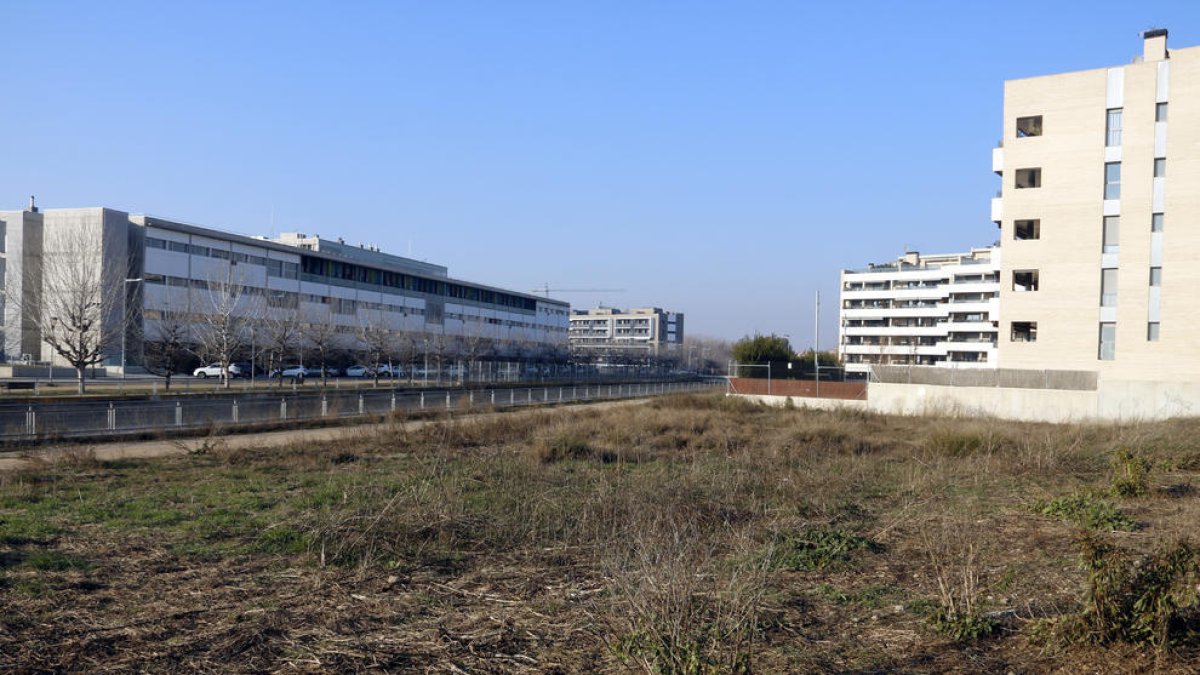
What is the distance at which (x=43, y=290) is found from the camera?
146ft

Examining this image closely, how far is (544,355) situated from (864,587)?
85376 millimetres

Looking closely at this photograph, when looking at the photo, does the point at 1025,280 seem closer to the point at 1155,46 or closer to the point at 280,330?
the point at 1155,46

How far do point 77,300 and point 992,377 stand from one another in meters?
42.8

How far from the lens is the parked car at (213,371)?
5967 cm

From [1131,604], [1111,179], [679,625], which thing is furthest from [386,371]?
[1131,604]

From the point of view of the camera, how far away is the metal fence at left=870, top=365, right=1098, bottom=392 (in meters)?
38.5

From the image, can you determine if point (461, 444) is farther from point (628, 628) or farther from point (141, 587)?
point (628, 628)

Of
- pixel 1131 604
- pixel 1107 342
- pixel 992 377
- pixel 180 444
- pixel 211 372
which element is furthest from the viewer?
pixel 211 372

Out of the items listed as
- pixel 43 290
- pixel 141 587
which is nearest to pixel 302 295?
pixel 43 290

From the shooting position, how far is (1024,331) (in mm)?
44500

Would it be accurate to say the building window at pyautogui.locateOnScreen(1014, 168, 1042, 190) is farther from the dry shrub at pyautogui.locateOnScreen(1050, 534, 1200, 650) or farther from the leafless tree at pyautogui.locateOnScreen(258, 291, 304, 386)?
the dry shrub at pyautogui.locateOnScreen(1050, 534, 1200, 650)

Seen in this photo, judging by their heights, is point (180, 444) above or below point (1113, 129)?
below

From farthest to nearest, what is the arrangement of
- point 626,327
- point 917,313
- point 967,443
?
1. point 626,327
2. point 917,313
3. point 967,443

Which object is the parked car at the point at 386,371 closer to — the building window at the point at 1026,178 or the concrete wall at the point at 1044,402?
the concrete wall at the point at 1044,402
